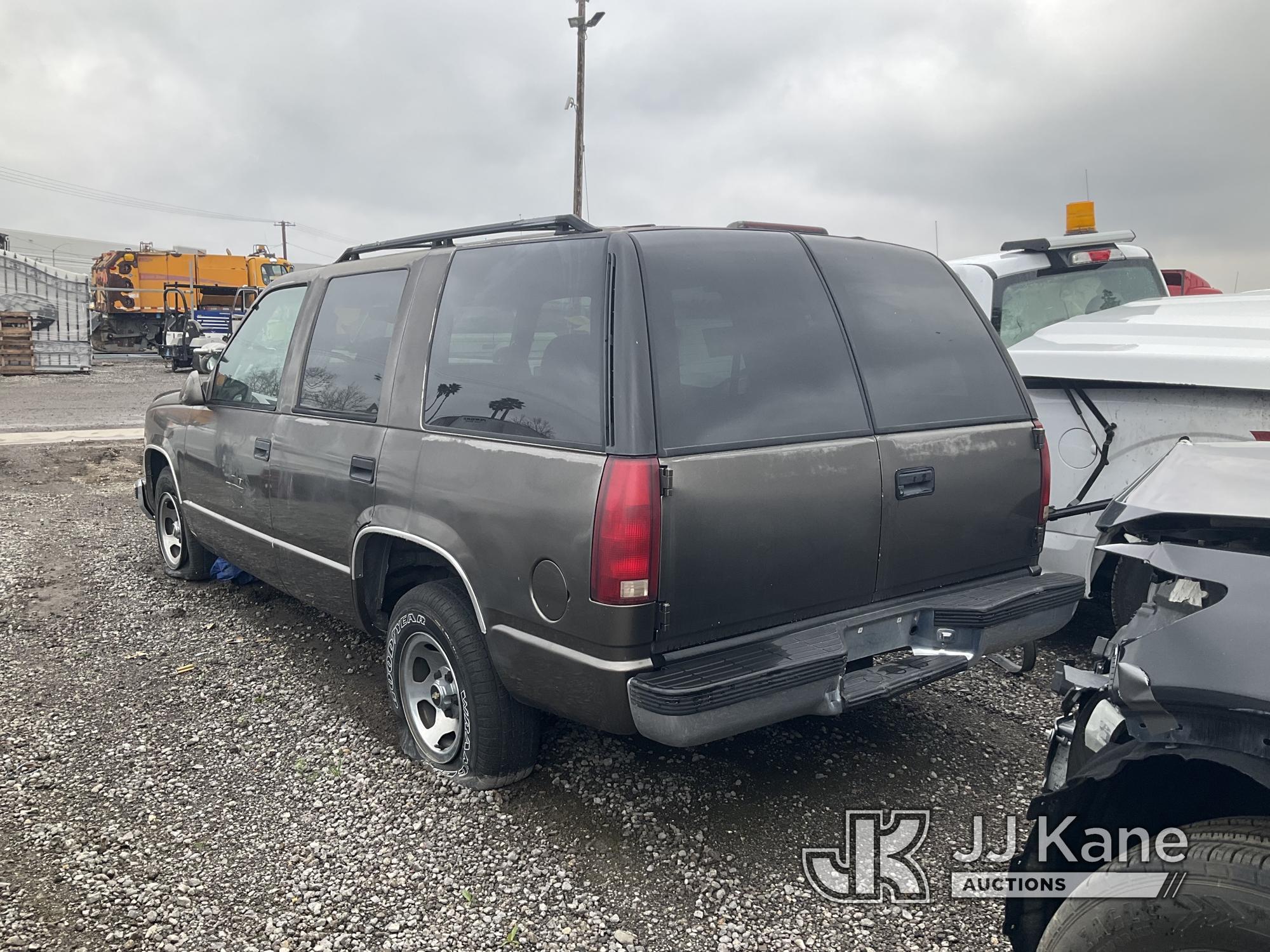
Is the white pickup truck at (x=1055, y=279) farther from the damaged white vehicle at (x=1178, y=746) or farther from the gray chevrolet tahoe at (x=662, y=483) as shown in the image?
the damaged white vehicle at (x=1178, y=746)

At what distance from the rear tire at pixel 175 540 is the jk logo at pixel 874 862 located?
424cm

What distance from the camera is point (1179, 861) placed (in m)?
1.66

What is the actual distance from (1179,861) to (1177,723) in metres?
0.24

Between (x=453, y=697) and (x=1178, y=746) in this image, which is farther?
(x=453, y=697)

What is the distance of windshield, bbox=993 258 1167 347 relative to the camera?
539 centimetres

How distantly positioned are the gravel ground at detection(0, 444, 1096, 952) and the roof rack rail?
1999 mm

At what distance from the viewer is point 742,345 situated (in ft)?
9.81

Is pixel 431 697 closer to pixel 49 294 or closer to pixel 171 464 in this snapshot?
pixel 171 464

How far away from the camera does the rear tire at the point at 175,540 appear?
5.77m

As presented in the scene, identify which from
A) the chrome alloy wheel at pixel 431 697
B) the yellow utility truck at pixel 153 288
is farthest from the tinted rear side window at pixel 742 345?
the yellow utility truck at pixel 153 288

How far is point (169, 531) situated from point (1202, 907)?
610 centimetres

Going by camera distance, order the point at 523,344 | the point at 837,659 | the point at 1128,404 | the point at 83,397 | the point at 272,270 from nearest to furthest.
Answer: the point at 837,659, the point at 523,344, the point at 1128,404, the point at 83,397, the point at 272,270

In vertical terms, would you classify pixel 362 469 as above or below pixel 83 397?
above

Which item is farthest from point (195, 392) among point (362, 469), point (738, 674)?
point (738, 674)
